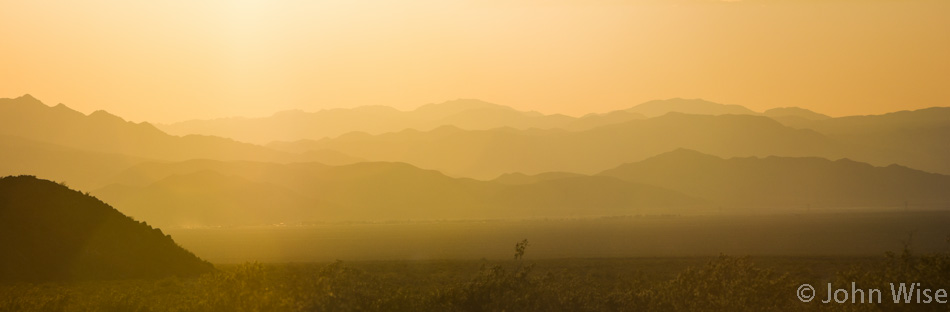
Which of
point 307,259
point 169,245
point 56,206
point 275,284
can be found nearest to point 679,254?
point 307,259

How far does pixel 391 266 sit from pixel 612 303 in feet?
154

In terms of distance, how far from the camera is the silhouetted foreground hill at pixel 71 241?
65125 millimetres

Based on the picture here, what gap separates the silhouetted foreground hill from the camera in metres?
65.1

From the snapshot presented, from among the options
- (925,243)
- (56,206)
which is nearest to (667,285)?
(56,206)

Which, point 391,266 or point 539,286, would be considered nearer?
point 539,286

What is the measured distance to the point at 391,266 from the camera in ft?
276

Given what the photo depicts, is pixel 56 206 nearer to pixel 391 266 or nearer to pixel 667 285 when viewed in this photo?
pixel 391 266

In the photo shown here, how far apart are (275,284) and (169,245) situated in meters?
40.5

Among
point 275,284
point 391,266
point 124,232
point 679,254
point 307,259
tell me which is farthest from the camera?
point 307,259

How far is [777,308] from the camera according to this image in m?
35.9

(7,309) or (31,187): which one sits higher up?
(31,187)

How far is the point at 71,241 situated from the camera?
225ft

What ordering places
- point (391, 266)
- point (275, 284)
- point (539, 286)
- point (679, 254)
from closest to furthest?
point (275, 284) → point (539, 286) → point (391, 266) → point (679, 254)

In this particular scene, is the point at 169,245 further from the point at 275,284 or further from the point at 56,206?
the point at 275,284
